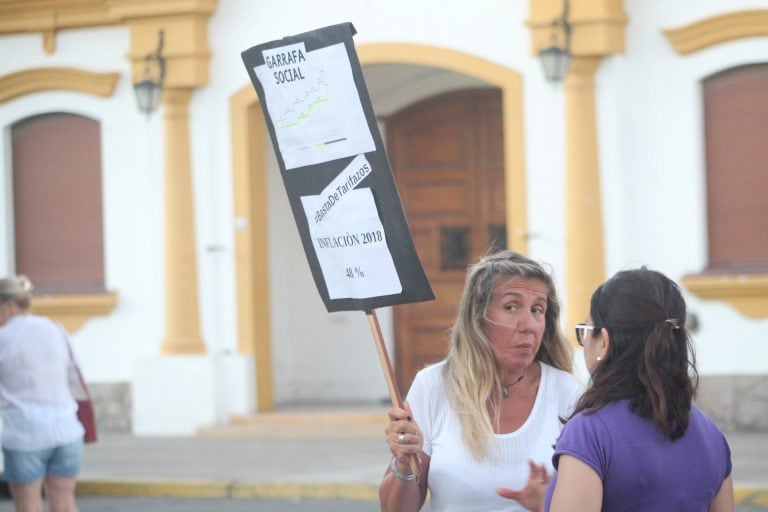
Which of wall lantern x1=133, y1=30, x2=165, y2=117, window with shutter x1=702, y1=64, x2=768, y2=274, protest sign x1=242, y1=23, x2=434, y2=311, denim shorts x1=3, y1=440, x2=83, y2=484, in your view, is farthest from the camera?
wall lantern x1=133, y1=30, x2=165, y2=117

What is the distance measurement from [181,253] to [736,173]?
5.43 metres

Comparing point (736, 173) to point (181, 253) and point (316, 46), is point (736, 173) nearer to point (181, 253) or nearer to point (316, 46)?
point (181, 253)

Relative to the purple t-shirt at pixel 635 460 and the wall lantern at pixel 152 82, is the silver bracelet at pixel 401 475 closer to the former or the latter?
the purple t-shirt at pixel 635 460

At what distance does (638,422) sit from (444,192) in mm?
12761

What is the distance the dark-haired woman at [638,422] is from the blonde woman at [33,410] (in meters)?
5.15

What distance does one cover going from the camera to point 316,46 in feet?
14.6

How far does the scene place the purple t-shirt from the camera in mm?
3537

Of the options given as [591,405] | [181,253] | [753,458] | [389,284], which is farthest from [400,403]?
[181,253]

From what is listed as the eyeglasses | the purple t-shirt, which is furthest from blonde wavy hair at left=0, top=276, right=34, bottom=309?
the purple t-shirt

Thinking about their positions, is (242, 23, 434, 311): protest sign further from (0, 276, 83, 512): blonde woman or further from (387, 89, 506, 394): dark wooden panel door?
(387, 89, 506, 394): dark wooden panel door

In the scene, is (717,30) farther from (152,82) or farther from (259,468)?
(259,468)

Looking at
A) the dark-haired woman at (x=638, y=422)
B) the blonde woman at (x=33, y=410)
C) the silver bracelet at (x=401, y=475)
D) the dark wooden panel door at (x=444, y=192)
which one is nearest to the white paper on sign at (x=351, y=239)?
the silver bracelet at (x=401, y=475)

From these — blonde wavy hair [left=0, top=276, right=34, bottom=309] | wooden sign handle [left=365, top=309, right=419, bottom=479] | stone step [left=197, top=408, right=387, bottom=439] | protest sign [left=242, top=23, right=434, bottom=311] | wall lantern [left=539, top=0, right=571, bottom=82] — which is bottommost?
stone step [left=197, top=408, right=387, bottom=439]

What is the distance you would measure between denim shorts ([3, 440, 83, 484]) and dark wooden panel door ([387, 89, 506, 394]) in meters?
8.00
